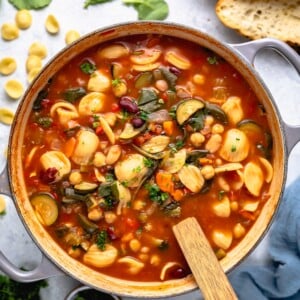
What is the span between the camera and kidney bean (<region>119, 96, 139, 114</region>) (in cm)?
299

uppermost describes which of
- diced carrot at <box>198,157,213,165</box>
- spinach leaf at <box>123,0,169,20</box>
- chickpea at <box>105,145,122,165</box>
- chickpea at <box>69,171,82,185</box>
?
spinach leaf at <box>123,0,169,20</box>

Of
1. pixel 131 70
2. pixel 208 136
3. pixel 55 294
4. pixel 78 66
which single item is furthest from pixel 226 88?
pixel 55 294

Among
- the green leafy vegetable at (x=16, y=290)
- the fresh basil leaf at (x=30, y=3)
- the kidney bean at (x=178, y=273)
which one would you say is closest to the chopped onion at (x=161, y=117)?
the kidney bean at (x=178, y=273)

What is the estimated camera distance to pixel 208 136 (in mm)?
3045

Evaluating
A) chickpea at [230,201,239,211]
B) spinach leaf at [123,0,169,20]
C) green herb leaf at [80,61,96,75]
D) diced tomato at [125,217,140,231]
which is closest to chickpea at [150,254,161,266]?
diced tomato at [125,217,140,231]

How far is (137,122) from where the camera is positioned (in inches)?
117

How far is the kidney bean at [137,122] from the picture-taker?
298 cm

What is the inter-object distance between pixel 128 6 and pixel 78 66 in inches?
18.4

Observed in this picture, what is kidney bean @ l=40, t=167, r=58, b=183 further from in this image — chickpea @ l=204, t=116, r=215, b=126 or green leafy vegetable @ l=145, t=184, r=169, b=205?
chickpea @ l=204, t=116, r=215, b=126

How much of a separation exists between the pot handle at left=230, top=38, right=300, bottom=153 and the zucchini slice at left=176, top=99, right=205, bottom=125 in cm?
27

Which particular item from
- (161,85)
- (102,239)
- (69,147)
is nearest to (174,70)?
(161,85)

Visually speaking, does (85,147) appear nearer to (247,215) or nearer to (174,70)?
(174,70)

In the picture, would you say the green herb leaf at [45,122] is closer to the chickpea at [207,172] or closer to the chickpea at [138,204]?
the chickpea at [138,204]

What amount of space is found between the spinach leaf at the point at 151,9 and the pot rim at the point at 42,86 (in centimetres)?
30
